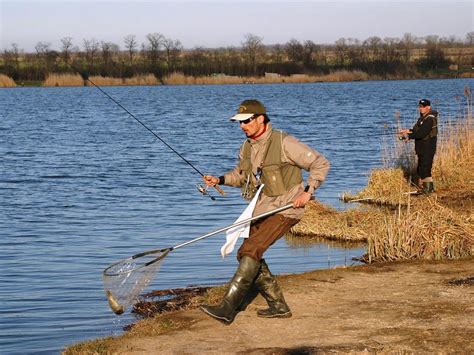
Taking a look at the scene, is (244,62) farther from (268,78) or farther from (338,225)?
(338,225)

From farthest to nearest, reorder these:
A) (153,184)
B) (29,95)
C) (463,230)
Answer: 1. (29,95)
2. (153,184)
3. (463,230)

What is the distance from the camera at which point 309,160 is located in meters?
8.70

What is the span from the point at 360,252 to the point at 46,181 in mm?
14689

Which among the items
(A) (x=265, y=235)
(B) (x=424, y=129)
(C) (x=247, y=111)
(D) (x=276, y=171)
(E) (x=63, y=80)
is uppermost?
(C) (x=247, y=111)

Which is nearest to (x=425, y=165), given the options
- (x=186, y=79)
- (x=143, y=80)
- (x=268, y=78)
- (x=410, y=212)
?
(x=410, y=212)

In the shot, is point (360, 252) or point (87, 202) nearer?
point (360, 252)

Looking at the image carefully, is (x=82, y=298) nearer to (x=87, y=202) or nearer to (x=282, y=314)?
(x=282, y=314)

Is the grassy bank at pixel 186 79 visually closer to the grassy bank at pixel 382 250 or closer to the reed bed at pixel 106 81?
the reed bed at pixel 106 81

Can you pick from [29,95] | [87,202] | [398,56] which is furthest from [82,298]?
[398,56]

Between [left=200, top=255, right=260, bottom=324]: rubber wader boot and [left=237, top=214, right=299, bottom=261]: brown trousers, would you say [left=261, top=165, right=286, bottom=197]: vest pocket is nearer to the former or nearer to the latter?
[left=237, top=214, right=299, bottom=261]: brown trousers

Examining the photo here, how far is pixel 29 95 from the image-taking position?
9062 centimetres

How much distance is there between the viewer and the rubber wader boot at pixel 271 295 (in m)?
9.20

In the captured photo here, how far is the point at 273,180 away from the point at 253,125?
0.54 meters

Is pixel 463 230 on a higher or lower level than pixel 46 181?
higher
